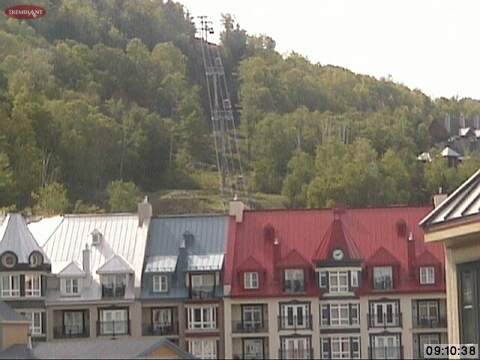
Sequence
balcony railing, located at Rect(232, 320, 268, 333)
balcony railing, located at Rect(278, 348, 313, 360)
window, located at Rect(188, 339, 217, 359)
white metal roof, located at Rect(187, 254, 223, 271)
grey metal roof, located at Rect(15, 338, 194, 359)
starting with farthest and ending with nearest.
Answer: white metal roof, located at Rect(187, 254, 223, 271), balcony railing, located at Rect(232, 320, 268, 333), window, located at Rect(188, 339, 217, 359), balcony railing, located at Rect(278, 348, 313, 360), grey metal roof, located at Rect(15, 338, 194, 359)

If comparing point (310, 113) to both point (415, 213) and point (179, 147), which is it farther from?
point (415, 213)

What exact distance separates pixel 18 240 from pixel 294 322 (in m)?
13.6

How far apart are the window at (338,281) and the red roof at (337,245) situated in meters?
0.80

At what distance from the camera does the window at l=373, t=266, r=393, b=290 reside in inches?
2864

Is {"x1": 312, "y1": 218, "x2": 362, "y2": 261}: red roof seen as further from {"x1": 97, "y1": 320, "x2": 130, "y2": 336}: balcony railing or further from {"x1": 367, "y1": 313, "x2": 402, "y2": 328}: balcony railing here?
{"x1": 97, "y1": 320, "x2": 130, "y2": 336}: balcony railing

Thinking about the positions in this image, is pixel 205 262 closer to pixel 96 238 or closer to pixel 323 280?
pixel 323 280

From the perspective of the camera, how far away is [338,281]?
7294 centimetres

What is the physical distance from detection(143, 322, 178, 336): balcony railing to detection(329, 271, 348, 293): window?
763cm

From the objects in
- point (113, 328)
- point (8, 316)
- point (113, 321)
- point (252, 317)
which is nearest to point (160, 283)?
point (113, 321)

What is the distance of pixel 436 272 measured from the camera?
72188mm

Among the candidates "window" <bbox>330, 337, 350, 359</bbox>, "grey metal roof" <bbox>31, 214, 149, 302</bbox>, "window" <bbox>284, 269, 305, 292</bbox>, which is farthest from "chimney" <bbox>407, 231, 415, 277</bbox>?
"grey metal roof" <bbox>31, 214, 149, 302</bbox>

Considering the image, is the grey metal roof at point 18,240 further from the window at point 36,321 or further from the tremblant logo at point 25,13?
the tremblant logo at point 25,13

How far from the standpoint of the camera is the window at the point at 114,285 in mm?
72812

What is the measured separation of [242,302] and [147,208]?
7892 millimetres
